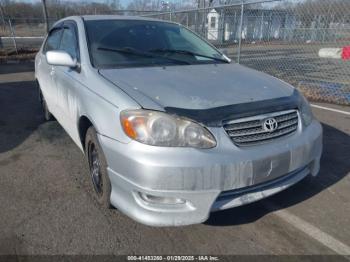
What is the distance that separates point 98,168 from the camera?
2881mm

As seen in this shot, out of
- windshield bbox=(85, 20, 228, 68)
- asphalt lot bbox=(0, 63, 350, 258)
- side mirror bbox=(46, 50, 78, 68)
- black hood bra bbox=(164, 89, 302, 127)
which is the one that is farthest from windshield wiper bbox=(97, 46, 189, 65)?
asphalt lot bbox=(0, 63, 350, 258)

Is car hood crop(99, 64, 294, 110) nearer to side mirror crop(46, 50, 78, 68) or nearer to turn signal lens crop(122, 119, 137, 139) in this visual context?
turn signal lens crop(122, 119, 137, 139)

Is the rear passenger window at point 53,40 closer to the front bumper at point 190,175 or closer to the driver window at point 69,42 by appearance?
the driver window at point 69,42

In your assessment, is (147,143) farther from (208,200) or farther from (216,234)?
(216,234)

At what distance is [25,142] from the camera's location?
14.8 feet

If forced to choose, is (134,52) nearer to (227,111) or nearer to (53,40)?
(227,111)

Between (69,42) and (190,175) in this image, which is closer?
(190,175)

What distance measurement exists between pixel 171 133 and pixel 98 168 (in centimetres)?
101

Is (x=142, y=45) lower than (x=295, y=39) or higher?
higher

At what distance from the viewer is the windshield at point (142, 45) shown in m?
3.19

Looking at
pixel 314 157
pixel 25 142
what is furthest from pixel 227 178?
pixel 25 142

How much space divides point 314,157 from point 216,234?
1090mm

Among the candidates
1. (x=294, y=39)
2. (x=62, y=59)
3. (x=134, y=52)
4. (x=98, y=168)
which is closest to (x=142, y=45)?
(x=134, y=52)

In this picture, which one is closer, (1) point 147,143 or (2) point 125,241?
(1) point 147,143
